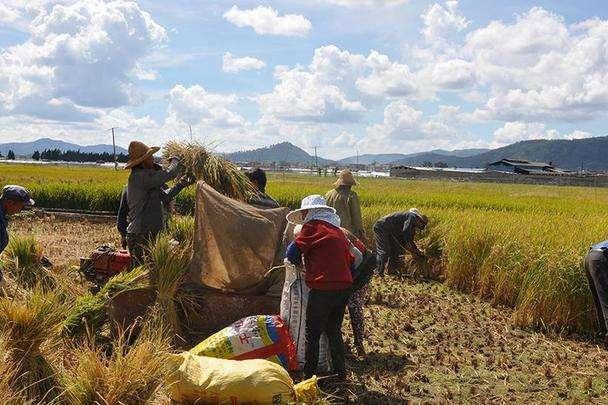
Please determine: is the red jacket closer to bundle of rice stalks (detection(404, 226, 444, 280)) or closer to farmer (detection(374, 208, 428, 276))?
farmer (detection(374, 208, 428, 276))

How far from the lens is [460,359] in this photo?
21.2 ft

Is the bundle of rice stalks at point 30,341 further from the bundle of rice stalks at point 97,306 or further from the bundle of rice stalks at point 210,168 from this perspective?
the bundle of rice stalks at point 210,168

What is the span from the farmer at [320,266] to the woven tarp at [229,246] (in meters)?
0.94

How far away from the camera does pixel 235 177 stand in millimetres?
6914

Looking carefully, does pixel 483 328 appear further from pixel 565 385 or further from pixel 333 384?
pixel 333 384

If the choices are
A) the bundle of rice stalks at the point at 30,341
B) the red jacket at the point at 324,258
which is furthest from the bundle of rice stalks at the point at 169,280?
the bundle of rice stalks at the point at 30,341

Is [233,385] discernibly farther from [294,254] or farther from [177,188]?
[177,188]

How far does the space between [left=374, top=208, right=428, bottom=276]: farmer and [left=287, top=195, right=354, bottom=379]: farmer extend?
5.20 metres

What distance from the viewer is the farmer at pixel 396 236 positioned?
10383 millimetres

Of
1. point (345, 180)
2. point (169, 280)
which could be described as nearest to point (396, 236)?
point (345, 180)

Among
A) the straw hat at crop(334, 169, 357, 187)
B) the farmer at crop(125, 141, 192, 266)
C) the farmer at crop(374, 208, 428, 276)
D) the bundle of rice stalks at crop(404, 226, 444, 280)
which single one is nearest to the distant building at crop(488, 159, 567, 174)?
the bundle of rice stalks at crop(404, 226, 444, 280)

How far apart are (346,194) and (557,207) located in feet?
39.2

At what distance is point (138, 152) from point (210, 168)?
2.43 ft

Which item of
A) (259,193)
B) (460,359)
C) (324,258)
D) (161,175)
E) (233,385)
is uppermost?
(161,175)
